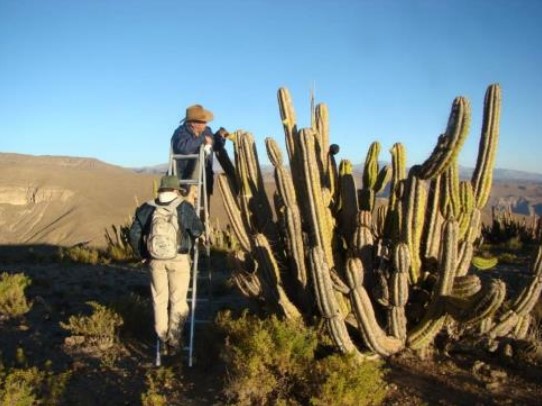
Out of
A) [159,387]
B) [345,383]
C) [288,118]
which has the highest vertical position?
[288,118]

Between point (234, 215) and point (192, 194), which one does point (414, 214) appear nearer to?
point (234, 215)

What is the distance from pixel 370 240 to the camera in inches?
238

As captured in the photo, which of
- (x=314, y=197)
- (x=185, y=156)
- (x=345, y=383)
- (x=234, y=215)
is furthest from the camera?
(x=185, y=156)

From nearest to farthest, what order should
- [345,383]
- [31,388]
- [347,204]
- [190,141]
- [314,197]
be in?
[345,383] < [31,388] < [314,197] < [347,204] < [190,141]

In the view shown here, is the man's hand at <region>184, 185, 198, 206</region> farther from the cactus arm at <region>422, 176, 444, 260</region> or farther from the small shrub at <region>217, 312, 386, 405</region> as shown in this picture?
the cactus arm at <region>422, 176, 444, 260</region>

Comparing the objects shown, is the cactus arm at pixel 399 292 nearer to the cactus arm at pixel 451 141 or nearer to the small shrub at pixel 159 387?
the cactus arm at pixel 451 141

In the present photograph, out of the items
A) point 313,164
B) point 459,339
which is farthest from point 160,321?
point 459,339

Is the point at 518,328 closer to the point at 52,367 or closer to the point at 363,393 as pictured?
the point at 363,393

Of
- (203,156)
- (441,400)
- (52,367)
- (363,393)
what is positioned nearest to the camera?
(363,393)

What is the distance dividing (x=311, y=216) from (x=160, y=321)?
195cm

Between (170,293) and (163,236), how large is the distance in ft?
2.49

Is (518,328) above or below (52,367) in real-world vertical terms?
above

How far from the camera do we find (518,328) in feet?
20.2

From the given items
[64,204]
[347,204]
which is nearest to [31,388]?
[347,204]
